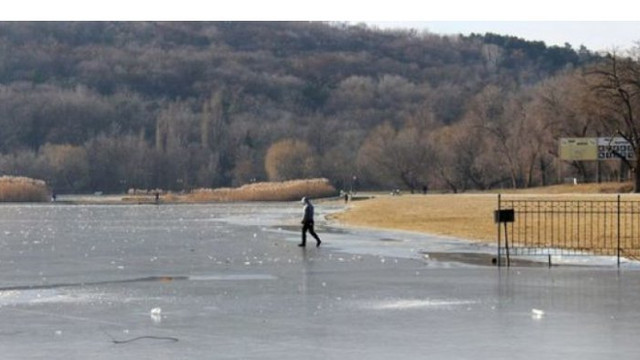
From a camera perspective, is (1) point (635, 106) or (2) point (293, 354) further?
(1) point (635, 106)

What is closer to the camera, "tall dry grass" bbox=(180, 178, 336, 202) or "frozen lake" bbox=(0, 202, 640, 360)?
"frozen lake" bbox=(0, 202, 640, 360)

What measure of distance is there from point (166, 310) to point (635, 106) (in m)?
73.8

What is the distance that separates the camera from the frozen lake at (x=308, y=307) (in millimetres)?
14172

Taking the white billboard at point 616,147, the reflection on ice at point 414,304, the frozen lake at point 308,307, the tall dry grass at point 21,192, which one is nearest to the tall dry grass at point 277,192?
the tall dry grass at point 21,192

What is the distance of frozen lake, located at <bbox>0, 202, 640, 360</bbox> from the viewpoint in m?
14.2

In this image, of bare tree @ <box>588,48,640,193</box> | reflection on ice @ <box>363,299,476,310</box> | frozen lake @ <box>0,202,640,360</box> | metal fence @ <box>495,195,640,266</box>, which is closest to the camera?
frozen lake @ <box>0,202,640,360</box>

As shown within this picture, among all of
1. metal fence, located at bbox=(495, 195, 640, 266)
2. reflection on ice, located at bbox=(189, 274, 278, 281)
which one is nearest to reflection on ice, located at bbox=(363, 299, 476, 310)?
reflection on ice, located at bbox=(189, 274, 278, 281)

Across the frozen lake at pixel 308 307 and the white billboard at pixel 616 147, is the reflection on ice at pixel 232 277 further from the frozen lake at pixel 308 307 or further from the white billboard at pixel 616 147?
the white billboard at pixel 616 147

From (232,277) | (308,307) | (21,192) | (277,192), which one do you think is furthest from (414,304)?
(21,192)

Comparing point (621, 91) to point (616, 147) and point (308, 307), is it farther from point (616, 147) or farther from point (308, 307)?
point (308, 307)

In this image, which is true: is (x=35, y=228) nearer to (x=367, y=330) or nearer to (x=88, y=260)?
(x=88, y=260)

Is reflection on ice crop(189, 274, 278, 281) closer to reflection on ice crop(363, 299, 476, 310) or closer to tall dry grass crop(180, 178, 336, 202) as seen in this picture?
reflection on ice crop(363, 299, 476, 310)

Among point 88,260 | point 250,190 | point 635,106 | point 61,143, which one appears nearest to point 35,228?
point 88,260

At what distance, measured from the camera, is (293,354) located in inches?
539
